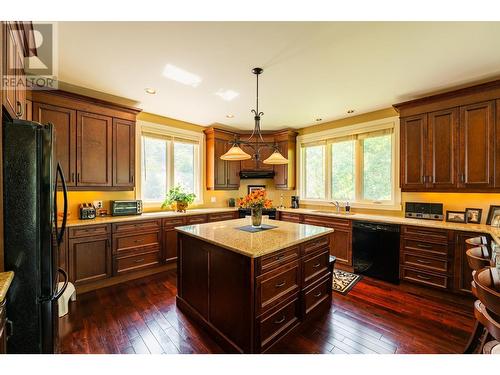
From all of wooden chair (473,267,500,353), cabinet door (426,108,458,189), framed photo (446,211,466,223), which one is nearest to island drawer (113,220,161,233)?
wooden chair (473,267,500,353)

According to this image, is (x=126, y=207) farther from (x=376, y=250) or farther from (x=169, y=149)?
(x=376, y=250)

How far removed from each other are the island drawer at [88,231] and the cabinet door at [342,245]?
354 cm

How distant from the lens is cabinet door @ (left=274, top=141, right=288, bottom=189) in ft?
15.9

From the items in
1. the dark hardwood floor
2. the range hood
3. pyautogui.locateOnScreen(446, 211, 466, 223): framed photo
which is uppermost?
the range hood

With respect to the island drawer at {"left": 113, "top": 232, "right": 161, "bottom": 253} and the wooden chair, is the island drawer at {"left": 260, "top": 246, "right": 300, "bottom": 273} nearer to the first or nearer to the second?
the wooden chair

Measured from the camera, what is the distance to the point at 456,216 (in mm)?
3039

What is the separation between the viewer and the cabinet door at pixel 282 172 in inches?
191

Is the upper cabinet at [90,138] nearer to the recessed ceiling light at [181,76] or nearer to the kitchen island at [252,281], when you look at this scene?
the recessed ceiling light at [181,76]

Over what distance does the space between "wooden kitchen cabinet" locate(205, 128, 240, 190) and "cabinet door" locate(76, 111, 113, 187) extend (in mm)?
1874

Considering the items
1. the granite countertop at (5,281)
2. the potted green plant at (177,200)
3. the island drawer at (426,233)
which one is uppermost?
the potted green plant at (177,200)

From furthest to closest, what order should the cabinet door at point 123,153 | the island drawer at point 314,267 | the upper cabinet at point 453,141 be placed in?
the cabinet door at point 123,153 < the upper cabinet at point 453,141 < the island drawer at point 314,267

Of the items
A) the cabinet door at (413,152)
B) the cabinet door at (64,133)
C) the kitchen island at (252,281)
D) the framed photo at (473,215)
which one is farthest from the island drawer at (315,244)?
the cabinet door at (64,133)

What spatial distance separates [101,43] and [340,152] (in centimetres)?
400

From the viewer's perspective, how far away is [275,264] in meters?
1.82
